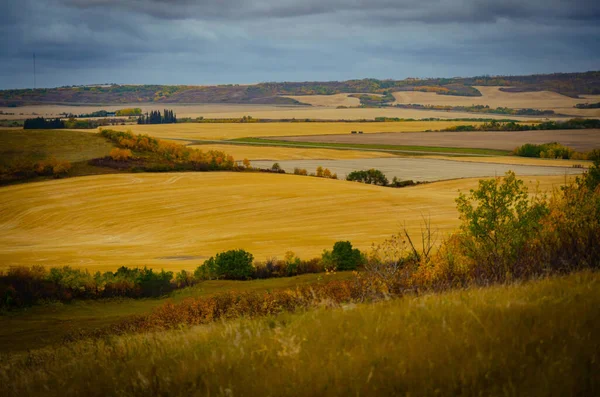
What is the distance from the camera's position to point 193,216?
74.6 metres

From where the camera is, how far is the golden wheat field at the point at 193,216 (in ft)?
189

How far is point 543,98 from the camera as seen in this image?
181 m

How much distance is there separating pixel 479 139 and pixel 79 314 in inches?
4291

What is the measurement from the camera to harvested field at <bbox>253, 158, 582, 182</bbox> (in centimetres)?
8806

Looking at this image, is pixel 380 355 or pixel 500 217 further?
pixel 500 217

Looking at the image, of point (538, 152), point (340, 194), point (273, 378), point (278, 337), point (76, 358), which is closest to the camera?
point (273, 378)

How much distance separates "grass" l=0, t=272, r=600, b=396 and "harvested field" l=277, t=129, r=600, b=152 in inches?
3644

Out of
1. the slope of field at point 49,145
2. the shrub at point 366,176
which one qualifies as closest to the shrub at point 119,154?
the slope of field at point 49,145

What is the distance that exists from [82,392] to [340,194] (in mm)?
75222

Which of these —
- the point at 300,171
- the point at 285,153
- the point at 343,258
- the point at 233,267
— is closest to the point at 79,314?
the point at 233,267

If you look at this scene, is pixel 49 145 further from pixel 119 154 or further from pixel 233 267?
pixel 233 267

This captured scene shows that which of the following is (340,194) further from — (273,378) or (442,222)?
(273,378)

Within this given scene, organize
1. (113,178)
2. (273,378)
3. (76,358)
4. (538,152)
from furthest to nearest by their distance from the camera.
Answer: (538,152) → (113,178) → (76,358) → (273,378)

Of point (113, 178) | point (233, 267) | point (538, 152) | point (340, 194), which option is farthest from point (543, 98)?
point (233, 267)
